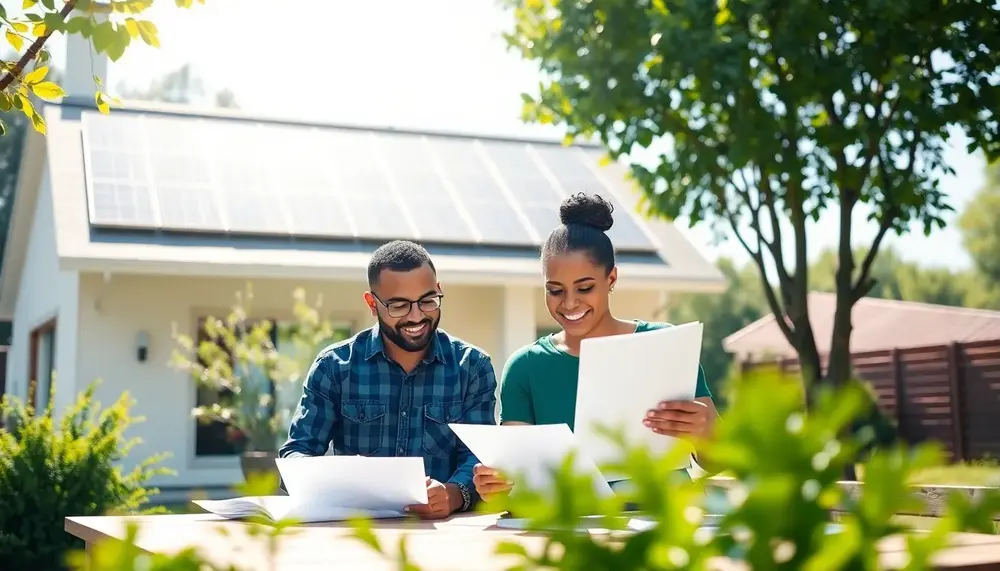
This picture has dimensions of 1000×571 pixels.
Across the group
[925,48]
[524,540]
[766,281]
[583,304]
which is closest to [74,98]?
[766,281]

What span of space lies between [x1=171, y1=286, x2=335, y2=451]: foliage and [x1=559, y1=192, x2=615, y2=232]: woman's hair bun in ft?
21.8

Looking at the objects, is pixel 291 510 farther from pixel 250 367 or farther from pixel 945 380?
pixel 945 380

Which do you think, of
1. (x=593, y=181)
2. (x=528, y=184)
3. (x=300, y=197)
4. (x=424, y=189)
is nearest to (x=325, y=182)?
(x=300, y=197)

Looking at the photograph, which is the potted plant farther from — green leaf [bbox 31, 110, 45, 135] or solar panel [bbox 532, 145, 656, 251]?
green leaf [bbox 31, 110, 45, 135]

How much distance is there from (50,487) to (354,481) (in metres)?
3.03

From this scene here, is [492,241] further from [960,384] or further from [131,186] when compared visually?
[960,384]

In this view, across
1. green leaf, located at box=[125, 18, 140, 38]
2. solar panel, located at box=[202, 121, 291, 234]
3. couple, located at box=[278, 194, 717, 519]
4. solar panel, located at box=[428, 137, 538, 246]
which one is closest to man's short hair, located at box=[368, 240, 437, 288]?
couple, located at box=[278, 194, 717, 519]

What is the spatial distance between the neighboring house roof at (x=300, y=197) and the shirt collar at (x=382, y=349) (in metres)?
6.43

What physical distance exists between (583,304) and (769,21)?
458 centimetres

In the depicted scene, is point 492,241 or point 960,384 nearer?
point 492,241

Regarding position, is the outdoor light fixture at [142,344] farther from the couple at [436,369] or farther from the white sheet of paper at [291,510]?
the white sheet of paper at [291,510]

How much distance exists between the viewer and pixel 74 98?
12.6 m

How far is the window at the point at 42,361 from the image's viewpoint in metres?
12.2

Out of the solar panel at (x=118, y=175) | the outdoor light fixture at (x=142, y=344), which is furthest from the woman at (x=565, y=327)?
the outdoor light fixture at (x=142, y=344)
